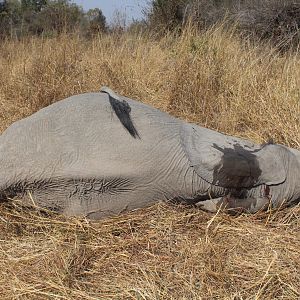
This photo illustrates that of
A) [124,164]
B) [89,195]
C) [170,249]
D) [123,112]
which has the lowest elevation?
[170,249]

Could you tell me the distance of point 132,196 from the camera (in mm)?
2432

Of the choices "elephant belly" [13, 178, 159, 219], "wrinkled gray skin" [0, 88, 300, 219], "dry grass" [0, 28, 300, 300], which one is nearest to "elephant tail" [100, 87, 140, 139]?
"wrinkled gray skin" [0, 88, 300, 219]

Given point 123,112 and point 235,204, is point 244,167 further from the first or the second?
point 123,112

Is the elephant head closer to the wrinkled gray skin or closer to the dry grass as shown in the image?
the wrinkled gray skin

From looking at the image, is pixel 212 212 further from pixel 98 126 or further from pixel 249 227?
pixel 98 126

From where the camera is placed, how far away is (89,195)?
2.40 meters

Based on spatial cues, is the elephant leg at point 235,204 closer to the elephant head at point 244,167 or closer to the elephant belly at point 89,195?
the elephant head at point 244,167

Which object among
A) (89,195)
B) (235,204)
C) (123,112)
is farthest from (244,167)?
(89,195)

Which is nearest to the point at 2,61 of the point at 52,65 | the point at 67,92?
the point at 52,65

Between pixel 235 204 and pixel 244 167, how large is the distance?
198 millimetres

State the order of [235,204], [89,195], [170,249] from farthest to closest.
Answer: [235,204] → [89,195] → [170,249]

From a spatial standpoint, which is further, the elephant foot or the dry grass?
the elephant foot

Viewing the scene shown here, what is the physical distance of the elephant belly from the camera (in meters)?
2.37

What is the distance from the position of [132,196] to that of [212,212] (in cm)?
42
